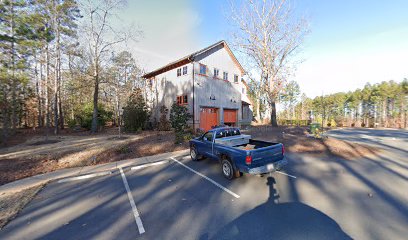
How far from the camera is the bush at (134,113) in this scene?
19.4 m

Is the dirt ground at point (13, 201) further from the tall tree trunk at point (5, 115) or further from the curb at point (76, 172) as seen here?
the tall tree trunk at point (5, 115)

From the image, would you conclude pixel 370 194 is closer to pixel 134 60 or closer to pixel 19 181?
pixel 19 181

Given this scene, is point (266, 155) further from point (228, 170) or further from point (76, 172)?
point (76, 172)

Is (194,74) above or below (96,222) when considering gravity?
above

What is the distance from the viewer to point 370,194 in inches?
186

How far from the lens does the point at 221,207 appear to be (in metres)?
4.24

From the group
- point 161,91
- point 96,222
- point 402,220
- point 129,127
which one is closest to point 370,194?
point 402,220

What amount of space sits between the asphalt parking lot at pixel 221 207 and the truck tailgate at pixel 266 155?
748 millimetres

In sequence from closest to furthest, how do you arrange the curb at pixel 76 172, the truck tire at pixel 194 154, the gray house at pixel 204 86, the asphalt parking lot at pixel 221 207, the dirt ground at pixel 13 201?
the asphalt parking lot at pixel 221 207 < the dirt ground at pixel 13 201 < the curb at pixel 76 172 < the truck tire at pixel 194 154 < the gray house at pixel 204 86

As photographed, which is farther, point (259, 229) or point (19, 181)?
point (19, 181)

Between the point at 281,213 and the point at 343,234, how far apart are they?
43.0 inches

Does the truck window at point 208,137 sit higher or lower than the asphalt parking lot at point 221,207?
higher

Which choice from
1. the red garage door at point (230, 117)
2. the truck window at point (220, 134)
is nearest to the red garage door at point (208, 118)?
the red garage door at point (230, 117)

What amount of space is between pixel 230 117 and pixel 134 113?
11.9 m
